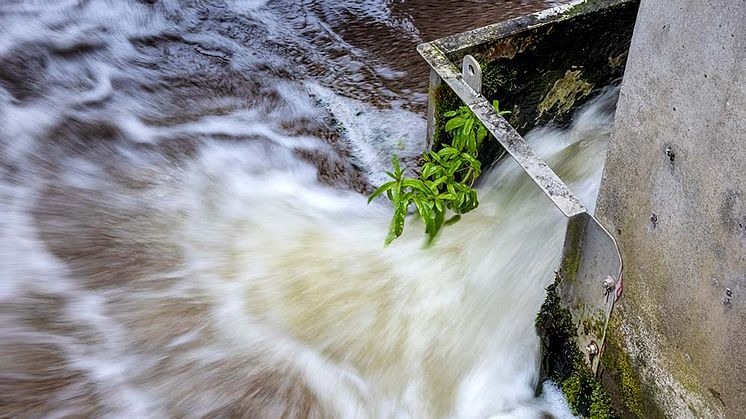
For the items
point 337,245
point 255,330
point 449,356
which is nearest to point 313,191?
point 337,245

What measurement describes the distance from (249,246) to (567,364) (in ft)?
6.36

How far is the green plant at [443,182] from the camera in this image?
12.8 ft

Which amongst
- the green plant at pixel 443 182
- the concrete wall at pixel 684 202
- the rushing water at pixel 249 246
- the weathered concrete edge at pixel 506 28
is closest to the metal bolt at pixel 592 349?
the concrete wall at pixel 684 202

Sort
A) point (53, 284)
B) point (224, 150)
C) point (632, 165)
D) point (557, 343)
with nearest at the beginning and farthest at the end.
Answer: point (632, 165) < point (557, 343) < point (53, 284) < point (224, 150)

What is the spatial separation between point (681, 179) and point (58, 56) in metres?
5.33

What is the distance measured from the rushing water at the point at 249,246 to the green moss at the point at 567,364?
0.28ft

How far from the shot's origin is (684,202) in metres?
2.40

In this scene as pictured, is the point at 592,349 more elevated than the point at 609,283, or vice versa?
the point at 609,283

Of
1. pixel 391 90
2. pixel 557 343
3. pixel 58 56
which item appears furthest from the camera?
pixel 58 56

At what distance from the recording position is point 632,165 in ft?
8.68

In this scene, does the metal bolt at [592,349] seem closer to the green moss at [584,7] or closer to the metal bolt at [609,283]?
the metal bolt at [609,283]

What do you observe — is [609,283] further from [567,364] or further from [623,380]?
[567,364]

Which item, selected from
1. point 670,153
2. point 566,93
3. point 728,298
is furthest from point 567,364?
point 566,93

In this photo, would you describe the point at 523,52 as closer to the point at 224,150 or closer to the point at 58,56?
the point at 224,150
